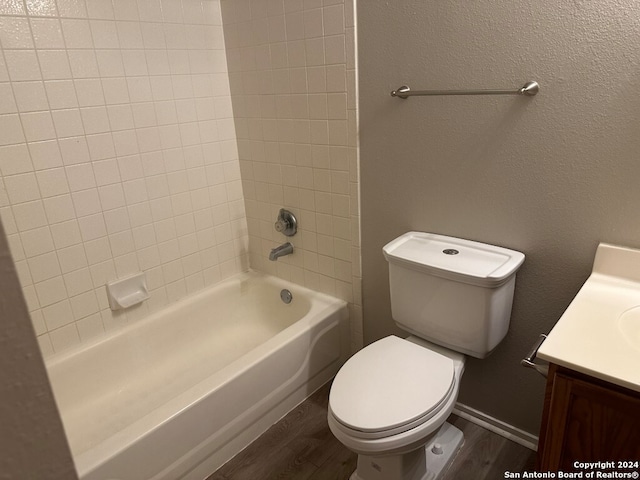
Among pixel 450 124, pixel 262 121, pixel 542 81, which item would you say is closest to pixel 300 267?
pixel 262 121

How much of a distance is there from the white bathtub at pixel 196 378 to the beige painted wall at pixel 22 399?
113cm

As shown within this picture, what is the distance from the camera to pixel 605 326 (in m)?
1.13

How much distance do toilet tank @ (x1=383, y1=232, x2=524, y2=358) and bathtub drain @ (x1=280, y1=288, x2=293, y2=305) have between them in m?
0.70

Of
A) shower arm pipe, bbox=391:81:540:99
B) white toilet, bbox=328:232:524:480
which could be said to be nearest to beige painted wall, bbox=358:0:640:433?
shower arm pipe, bbox=391:81:540:99

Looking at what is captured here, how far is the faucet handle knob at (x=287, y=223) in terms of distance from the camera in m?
2.18

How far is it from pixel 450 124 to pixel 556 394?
93 cm

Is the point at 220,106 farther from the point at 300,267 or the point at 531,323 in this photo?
the point at 531,323

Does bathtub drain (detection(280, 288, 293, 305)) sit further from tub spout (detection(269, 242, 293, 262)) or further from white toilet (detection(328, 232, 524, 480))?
white toilet (detection(328, 232, 524, 480))

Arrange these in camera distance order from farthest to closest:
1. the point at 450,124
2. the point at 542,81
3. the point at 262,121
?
the point at 262,121, the point at 450,124, the point at 542,81

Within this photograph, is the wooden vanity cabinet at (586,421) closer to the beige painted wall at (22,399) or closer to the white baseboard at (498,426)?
the white baseboard at (498,426)

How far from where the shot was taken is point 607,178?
133 centimetres

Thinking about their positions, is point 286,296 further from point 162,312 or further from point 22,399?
point 22,399

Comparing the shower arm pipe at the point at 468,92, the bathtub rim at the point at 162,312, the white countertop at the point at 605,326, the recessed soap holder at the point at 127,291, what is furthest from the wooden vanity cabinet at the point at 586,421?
the recessed soap holder at the point at 127,291

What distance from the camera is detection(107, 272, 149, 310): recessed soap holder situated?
195cm
